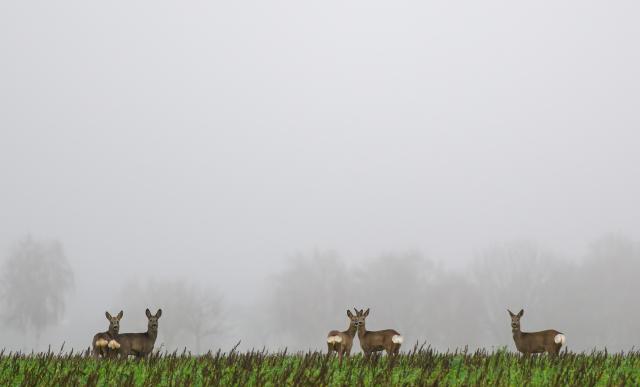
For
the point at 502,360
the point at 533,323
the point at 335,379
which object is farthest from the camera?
the point at 533,323

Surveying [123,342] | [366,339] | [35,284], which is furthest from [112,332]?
[35,284]

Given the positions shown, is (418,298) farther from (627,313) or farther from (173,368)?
(173,368)

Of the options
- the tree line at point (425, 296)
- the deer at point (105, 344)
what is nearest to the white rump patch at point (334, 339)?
the deer at point (105, 344)

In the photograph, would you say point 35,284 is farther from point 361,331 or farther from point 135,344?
point 361,331

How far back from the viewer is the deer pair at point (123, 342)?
15.9 m

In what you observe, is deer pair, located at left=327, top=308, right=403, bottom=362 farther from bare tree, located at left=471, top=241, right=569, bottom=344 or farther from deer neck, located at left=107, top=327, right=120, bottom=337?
bare tree, located at left=471, top=241, right=569, bottom=344

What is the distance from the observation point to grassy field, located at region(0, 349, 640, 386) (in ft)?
27.9

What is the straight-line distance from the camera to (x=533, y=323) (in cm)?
6088

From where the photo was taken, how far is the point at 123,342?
16312 mm

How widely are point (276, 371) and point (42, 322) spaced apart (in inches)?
2182

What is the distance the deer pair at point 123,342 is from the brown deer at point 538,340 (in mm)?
8789

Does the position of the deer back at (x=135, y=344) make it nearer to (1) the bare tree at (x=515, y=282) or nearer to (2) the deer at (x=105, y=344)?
(2) the deer at (x=105, y=344)

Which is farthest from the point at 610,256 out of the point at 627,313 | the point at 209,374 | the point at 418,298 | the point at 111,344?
the point at 209,374

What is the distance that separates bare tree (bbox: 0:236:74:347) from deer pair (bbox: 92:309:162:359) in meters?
46.5
